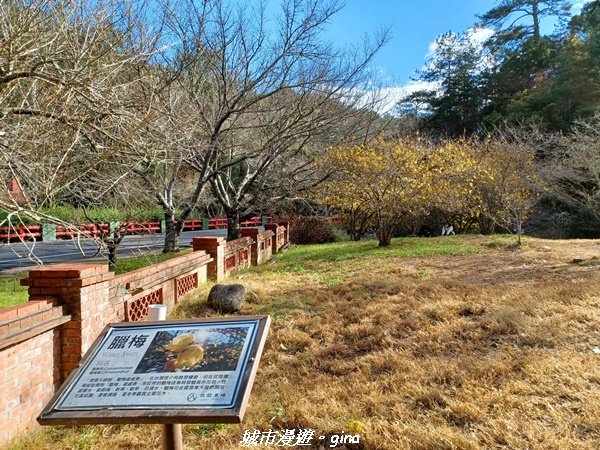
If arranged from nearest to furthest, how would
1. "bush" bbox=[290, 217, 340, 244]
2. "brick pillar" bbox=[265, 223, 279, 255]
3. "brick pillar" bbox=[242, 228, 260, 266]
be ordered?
"brick pillar" bbox=[242, 228, 260, 266], "brick pillar" bbox=[265, 223, 279, 255], "bush" bbox=[290, 217, 340, 244]

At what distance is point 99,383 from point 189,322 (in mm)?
540

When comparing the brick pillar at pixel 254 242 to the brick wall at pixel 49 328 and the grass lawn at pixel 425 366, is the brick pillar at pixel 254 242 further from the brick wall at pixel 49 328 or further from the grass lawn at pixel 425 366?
the brick wall at pixel 49 328

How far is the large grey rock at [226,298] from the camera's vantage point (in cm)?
632

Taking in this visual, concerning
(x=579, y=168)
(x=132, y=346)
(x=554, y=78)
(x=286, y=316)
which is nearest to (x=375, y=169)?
(x=286, y=316)

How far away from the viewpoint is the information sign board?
187 cm

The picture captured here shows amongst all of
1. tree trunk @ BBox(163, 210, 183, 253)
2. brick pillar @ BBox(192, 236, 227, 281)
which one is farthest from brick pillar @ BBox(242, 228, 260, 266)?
brick pillar @ BBox(192, 236, 227, 281)

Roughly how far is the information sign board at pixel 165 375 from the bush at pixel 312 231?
17.6 meters

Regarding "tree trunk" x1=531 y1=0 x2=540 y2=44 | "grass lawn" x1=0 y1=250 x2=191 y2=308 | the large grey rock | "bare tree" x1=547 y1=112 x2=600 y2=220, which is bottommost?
"grass lawn" x1=0 y1=250 x2=191 y2=308

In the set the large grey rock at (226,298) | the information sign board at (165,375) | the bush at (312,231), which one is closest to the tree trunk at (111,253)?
the large grey rock at (226,298)

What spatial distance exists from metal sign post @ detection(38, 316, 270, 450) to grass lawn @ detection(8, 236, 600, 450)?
1142mm

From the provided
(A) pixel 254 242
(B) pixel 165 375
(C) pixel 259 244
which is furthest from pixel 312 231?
(B) pixel 165 375

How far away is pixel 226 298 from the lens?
6375 millimetres

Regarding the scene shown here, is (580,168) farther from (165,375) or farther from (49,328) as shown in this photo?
(165,375)

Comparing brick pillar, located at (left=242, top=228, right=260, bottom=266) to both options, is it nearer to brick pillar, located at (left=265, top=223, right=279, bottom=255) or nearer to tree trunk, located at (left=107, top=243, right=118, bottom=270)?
brick pillar, located at (left=265, top=223, right=279, bottom=255)
